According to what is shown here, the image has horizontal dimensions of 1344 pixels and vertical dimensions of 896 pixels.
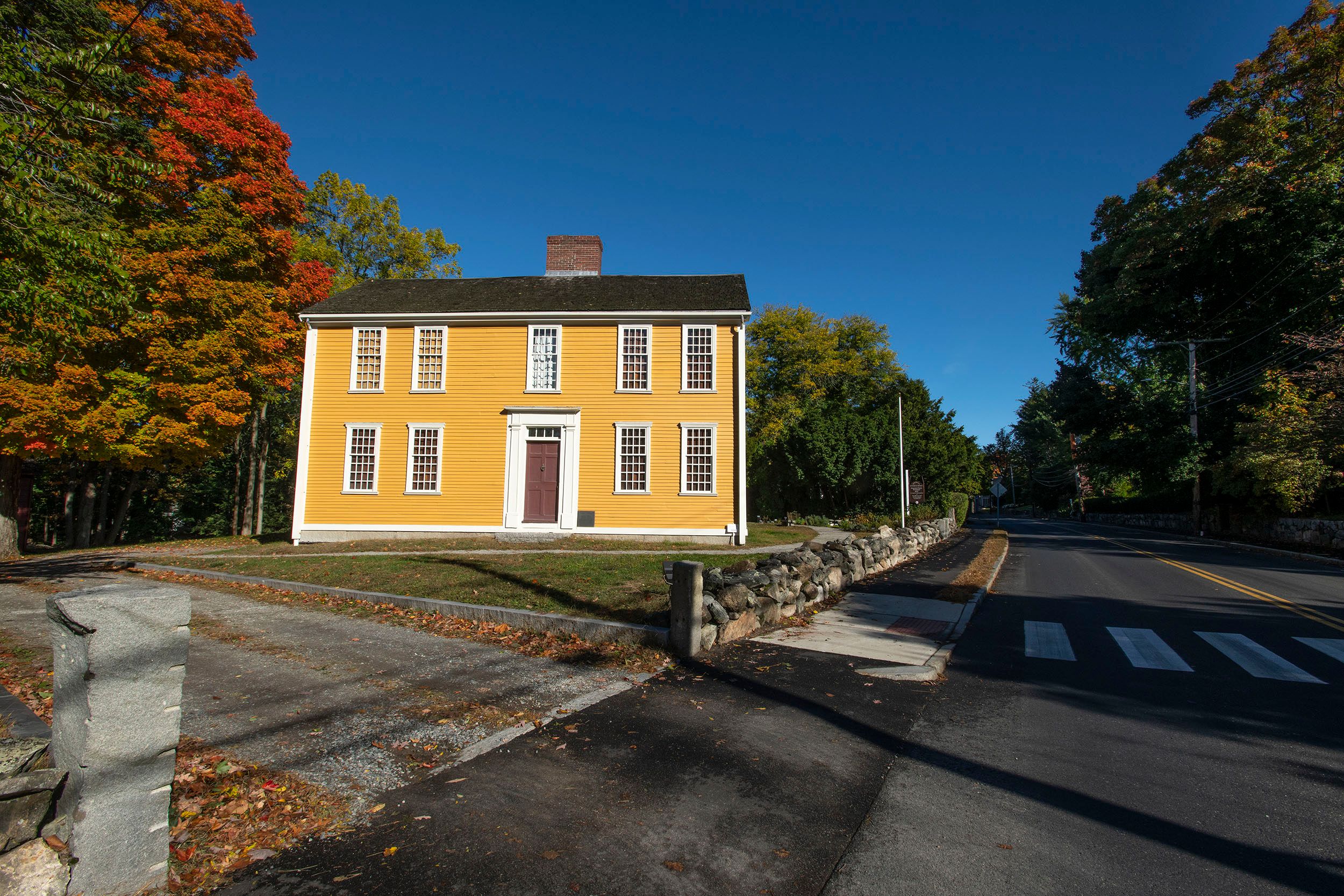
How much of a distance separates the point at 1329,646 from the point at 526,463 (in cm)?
1805

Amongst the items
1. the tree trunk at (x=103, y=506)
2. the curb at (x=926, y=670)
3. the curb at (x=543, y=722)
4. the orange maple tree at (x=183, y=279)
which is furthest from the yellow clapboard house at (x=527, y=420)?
the curb at (x=543, y=722)

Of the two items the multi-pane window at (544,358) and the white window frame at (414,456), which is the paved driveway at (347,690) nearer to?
the white window frame at (414,456)

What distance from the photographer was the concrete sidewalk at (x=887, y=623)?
26.0 feet

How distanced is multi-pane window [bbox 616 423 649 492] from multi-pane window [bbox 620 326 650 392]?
1389 mm

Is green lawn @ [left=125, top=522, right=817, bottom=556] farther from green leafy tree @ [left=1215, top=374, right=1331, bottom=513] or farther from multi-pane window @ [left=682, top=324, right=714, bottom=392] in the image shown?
green leafy tree @ [left=1215, top=374, right=1331, bottom=513]

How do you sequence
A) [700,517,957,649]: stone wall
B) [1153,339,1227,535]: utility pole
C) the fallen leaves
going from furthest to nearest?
[1153,339,1227,535]: utility pole < [700,517,957,649]: stone wall < the fallen leaves

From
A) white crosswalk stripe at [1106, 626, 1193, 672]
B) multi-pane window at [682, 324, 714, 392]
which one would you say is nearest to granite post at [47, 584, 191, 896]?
white crosswalk stripe at [1106, 626, 1193, 672]

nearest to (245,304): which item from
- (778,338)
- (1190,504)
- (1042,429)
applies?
(778,338)

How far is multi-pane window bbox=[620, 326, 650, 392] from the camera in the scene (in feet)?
66.8

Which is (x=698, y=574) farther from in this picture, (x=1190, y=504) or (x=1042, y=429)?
(x=1042, y=429)

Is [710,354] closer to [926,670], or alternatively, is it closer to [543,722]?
[926,670]

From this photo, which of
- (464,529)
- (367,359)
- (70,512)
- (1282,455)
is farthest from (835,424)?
(70,512)

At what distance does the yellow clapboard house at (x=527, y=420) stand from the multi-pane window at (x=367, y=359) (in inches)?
2.0

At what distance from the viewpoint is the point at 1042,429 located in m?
81.9
